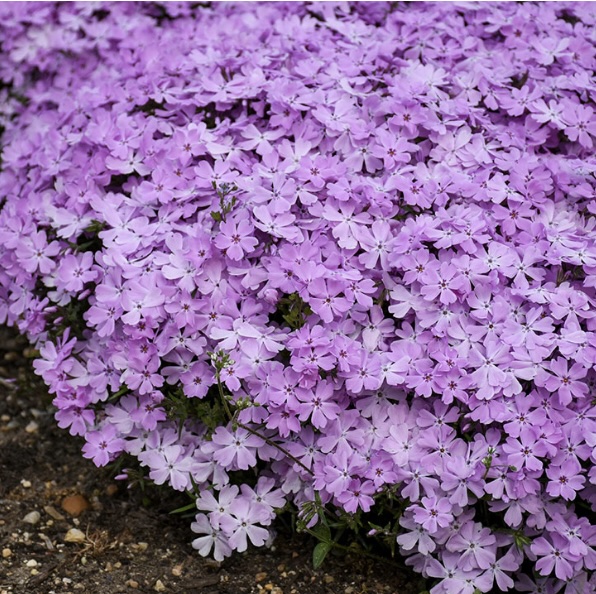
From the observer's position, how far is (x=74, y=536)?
9.04 ft

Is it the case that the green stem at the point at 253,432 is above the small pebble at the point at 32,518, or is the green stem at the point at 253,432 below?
above

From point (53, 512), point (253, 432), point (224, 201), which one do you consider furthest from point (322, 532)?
point (224, 201)

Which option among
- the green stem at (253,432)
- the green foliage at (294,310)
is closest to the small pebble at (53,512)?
the green stem at (253,432)

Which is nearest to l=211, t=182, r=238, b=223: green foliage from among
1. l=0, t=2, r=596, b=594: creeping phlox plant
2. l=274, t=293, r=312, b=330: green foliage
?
l=0, t=2, r=596, b=594: creeping phlox plant

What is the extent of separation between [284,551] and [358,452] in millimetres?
458

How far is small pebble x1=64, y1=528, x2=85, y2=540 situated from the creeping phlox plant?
0.29 meters

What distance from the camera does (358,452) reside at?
249cm

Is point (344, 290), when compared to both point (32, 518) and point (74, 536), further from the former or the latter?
point (32, 518)

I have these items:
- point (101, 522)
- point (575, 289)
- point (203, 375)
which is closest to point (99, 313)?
point (203, 375)

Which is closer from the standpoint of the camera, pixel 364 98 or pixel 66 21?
pixel 364 98

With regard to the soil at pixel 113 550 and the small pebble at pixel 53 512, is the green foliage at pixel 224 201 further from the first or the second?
the small pebble at pixel 53 512

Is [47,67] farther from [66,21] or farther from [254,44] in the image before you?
[254,44]

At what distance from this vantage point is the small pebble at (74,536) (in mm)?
2746

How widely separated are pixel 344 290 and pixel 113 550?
109cm
